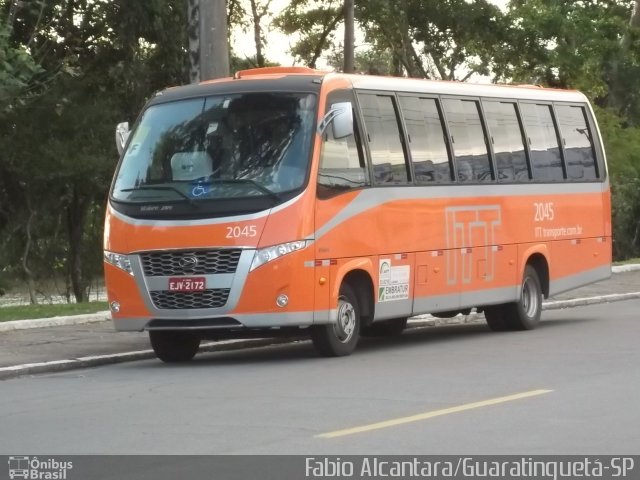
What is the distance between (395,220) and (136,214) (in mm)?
2925

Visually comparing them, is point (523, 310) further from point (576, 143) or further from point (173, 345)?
point (173, 345)

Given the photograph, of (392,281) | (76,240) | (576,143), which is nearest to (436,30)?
(76,240)

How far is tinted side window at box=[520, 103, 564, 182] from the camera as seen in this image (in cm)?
2033

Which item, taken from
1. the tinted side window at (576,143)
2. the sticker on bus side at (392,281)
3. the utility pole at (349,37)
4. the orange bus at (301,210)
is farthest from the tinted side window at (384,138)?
the utility pole at (349,37)

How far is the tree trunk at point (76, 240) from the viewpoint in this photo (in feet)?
136

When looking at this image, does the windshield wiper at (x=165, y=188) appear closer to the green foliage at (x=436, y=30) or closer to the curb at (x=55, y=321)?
the curb at (x=55, y=321)

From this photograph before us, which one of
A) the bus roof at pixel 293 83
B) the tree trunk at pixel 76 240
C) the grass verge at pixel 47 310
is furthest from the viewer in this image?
the tree trunk at pixel 76 240

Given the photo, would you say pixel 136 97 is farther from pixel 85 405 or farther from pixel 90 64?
pixel 85 405

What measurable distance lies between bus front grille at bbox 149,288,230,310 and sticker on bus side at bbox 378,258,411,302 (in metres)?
2.08

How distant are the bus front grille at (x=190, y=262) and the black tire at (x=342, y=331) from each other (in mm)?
1256

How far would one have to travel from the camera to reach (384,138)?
55.8ft

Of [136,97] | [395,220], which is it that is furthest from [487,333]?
[136,97]

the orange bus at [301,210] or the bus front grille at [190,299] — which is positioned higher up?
the orange bus at [301,210]

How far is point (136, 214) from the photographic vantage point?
1577 cm
